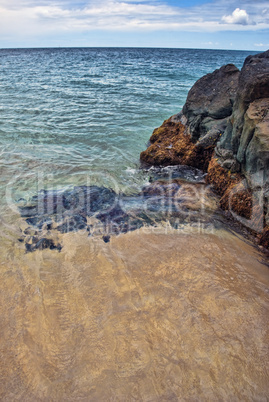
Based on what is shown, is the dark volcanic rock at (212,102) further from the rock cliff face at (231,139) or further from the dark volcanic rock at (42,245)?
the dark volcanic rock at (42,245)

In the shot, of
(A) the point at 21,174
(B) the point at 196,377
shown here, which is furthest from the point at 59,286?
(A) the point at 21,174

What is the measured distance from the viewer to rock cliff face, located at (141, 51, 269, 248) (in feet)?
13.9

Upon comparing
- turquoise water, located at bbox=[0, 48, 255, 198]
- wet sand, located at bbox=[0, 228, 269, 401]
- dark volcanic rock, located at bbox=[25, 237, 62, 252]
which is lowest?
wet sand, located at bbox=[0, 228, 269, 401]

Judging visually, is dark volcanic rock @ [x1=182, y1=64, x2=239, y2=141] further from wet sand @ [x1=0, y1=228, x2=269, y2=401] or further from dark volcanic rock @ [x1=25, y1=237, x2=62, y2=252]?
dark volcanic rock @ [x1=25, y1=237, x2=62, y2=252]

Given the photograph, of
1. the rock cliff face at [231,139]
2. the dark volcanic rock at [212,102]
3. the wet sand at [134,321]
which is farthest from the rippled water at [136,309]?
the dark volcanic rock at [212,102]

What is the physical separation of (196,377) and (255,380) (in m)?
0.54

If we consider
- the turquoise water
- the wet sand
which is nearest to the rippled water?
the wet sand

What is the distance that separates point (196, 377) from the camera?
7.82ft

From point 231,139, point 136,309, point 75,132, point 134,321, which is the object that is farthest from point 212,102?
point 134,321

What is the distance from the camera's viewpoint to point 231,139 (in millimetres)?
5359

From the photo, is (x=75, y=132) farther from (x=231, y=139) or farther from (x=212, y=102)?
(x=231, y=139)

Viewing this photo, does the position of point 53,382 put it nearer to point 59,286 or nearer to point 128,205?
point 59,286

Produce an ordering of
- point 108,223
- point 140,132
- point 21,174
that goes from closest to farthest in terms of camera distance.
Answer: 1. point 108,223
2. point 21,174
3. point 140,132

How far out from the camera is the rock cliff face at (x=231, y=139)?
424cm
